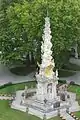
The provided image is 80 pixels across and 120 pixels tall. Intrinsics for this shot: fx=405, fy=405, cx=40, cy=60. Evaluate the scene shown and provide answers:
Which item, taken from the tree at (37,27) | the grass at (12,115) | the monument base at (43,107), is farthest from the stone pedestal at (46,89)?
the tree at (37,27)

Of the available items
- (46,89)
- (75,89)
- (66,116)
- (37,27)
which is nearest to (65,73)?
(75,89)

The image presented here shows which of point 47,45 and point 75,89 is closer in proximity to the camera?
point 47,45

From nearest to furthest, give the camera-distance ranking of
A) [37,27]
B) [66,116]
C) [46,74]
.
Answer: [66,116] < [46,74] < [37,27]

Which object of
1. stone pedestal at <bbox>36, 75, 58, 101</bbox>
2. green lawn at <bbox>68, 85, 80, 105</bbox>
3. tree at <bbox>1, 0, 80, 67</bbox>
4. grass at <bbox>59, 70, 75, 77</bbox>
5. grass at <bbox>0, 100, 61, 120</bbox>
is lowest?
grass at <bbox>59, 70, 75, 77</bbox>

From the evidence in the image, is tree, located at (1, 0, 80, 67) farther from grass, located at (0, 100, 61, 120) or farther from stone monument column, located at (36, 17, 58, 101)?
grass, located at (0, 100, 61, 120)

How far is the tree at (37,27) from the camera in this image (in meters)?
49.7

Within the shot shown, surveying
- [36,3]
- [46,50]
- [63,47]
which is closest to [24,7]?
[36,3]

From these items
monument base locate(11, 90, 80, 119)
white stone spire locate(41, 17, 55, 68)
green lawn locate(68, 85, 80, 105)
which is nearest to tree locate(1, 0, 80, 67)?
green lawn locate(68, 85, 80, 105)

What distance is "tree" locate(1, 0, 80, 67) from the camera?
49.7 m

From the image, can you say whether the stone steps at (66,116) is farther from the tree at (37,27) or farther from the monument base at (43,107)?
the tree at (37,27)

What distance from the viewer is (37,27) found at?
1986 inches

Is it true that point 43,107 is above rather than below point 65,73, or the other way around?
above

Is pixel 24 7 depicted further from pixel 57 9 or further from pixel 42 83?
pixel 42 83

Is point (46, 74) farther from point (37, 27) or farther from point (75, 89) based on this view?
point (37, 27)
